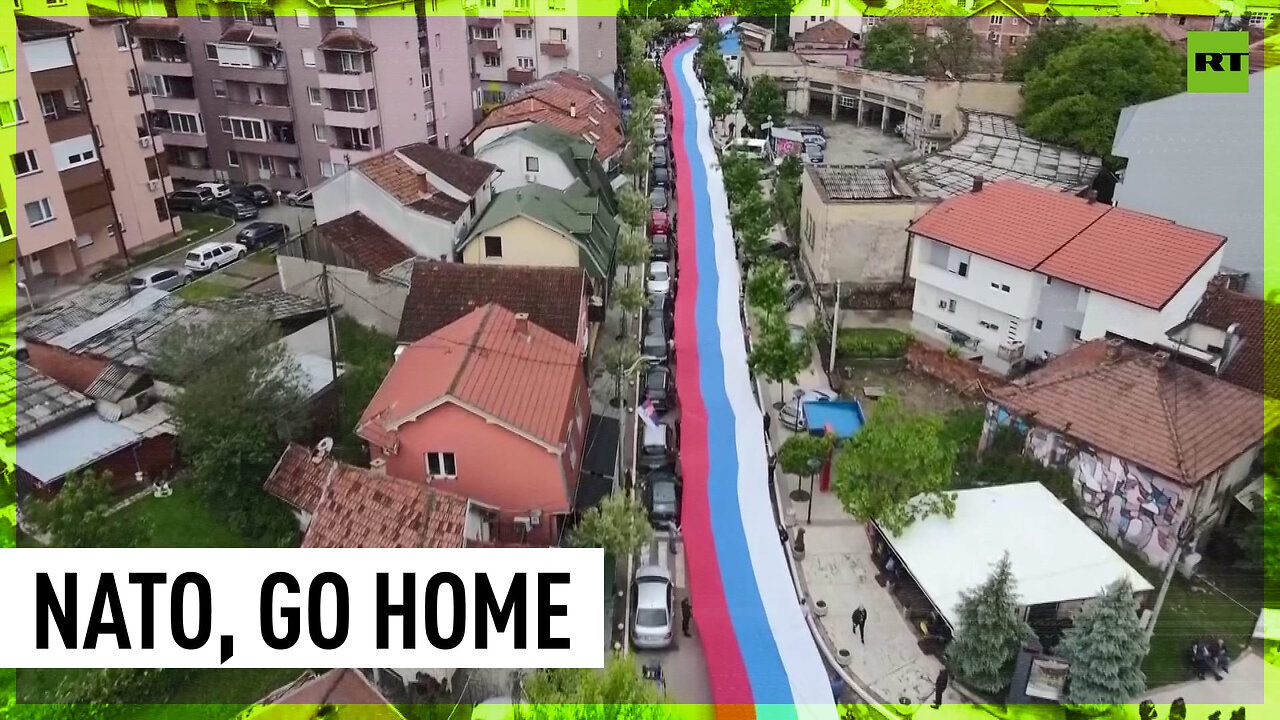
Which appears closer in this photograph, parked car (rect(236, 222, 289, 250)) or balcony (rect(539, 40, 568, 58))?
parked car (rect(236, 222, 289, 250))

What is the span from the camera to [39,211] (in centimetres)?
3259

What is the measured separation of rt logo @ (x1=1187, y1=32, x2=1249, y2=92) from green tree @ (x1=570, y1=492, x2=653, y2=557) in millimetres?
27494

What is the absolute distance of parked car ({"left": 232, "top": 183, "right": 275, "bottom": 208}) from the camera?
43438 millimetres

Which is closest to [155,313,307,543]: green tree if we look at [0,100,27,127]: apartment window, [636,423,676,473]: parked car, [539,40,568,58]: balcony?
[636,423,676,473]: parked car

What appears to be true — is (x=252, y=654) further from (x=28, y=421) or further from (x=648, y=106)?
(x=648, y=106)

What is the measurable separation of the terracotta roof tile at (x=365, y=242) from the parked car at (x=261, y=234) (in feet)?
26.8

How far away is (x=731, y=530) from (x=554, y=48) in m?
45.5

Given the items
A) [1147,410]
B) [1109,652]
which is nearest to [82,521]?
[1109,652]

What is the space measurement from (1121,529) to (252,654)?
19.2 metres

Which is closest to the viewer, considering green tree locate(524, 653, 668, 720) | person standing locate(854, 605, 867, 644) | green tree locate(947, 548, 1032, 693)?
green tree locate(524, 653, 668, 720)

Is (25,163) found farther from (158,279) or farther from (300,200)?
(300,200)

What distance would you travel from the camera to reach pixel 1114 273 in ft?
84.0

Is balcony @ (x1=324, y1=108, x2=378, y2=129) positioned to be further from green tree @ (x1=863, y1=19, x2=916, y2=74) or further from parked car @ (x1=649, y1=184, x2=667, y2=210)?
green tree @ (x1=863, y1=19, x2=916, y2=74)

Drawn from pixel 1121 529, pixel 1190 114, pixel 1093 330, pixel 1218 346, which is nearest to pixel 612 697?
pixel 1121 529
